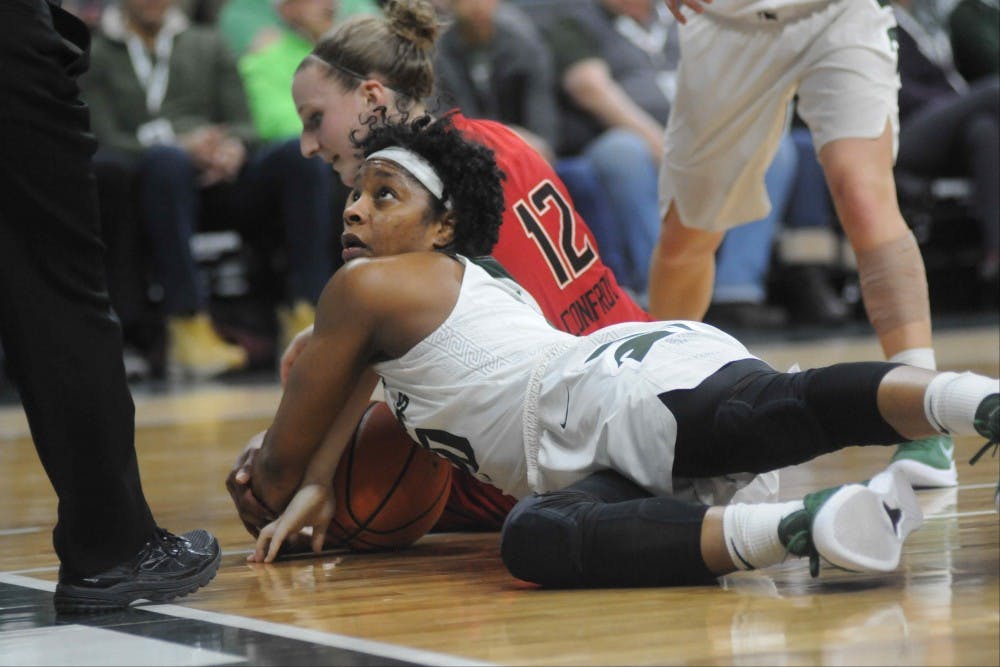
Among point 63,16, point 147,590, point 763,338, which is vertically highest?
point 63,16

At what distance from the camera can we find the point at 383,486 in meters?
3.33

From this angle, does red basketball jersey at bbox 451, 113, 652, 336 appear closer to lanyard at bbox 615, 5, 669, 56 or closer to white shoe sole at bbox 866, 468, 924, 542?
white shoe sole at bbox 866, 468, 924, 542

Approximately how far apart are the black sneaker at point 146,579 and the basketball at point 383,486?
51 cm

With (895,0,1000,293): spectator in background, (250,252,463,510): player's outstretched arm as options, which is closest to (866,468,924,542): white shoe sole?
(250,252,463,510): player's outstretched arm

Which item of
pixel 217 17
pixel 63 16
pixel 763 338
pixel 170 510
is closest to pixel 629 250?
pixel 763 338

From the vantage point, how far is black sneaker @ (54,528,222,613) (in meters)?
2.66

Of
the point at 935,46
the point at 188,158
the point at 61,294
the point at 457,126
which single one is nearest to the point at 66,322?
the point at 61,294

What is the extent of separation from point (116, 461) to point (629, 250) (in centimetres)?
653

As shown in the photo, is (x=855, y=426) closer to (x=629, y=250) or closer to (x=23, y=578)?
(x=23, y=578)

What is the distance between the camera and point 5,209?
2600 millimetres

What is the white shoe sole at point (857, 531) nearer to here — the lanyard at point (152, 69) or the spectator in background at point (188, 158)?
the spectator in background at point (188, 158)

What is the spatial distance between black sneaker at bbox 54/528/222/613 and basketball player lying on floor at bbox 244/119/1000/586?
1.38 feet

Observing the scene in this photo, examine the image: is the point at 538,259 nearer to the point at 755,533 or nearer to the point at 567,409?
the point at 567,409

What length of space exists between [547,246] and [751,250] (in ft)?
17.7
